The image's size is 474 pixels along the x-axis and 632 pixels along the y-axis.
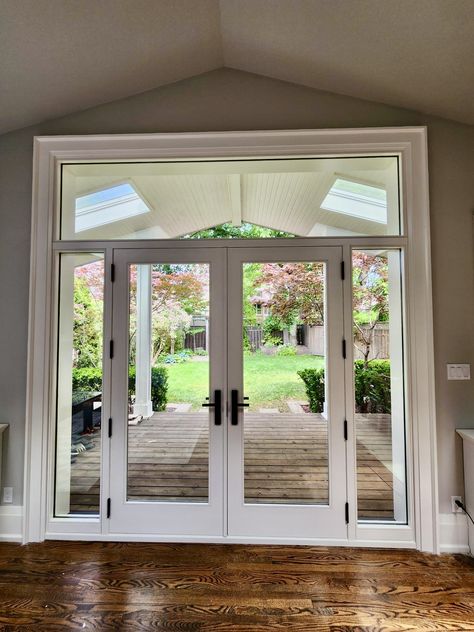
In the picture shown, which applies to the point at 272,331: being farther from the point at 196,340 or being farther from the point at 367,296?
the point at 367,296

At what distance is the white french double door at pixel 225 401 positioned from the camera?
8.06 ft

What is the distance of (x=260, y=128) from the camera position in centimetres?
253

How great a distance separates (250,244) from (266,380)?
1.08 m

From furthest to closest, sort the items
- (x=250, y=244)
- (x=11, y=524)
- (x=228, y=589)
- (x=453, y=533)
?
(x=250, y=244), (x=11, y=524), (x=453, y=533), (x=228, y=589)

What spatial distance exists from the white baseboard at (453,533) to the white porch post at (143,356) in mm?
2312

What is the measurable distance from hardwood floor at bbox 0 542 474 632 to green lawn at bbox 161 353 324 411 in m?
1.04

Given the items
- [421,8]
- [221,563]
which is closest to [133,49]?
[421,8]

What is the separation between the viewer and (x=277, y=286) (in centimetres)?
259

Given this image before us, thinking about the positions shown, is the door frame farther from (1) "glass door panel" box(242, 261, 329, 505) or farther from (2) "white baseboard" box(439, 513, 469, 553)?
(1) "glass door panel" box(242, 261, 329, 505)

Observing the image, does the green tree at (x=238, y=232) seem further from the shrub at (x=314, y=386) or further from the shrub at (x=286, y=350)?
the shrub at (x=314, y=386)

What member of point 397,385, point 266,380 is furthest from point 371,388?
point 266,380

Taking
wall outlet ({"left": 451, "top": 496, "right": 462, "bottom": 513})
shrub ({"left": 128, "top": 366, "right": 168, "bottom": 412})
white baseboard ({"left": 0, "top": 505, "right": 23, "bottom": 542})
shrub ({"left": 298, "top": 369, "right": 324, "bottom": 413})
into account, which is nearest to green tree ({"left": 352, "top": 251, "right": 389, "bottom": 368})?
shrub ({"left": 298, "top": 369, "right": 324, "bottom": 413})

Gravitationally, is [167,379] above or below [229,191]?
below

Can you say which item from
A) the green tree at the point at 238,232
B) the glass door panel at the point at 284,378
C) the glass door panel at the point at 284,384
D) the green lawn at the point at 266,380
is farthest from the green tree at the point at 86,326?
the glass door panel at the point at 284,378
